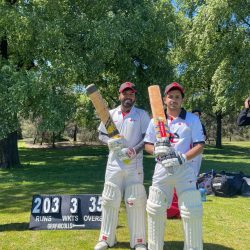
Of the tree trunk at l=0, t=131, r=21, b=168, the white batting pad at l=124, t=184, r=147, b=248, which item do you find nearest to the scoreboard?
the white batting pad at l=124, t=184, r=147, b=248

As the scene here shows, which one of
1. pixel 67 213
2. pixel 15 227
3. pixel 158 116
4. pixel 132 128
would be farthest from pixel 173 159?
pixel 15 227

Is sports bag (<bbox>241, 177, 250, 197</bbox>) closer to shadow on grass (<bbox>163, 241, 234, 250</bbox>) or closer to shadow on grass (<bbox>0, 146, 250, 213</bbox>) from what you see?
shadow on grass (<bbox>0, 146, 250, 213</bbox>)

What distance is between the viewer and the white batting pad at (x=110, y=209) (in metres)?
5.45

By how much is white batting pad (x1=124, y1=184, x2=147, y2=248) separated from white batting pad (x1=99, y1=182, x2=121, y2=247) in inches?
5.9

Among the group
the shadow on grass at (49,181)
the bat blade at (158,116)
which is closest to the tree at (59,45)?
the shadow on grass at (49,181)

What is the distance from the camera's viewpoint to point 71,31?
47.0 ft

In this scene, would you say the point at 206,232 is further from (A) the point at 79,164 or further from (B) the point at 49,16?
(A) the point at 79,164

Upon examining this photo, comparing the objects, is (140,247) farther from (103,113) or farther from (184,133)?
(103,113)

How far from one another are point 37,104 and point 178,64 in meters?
15.6

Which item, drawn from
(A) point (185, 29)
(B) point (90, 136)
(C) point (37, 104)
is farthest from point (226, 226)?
(B) point (90, 136)

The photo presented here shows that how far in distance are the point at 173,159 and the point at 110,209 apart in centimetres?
144

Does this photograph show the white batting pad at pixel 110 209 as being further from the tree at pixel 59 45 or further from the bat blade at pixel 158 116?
the tree at pixel 59 45

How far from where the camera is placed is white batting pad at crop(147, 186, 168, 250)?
477cm

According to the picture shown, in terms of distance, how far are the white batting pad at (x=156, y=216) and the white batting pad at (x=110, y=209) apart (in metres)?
0.73
